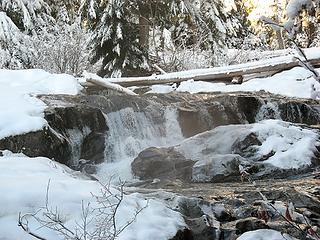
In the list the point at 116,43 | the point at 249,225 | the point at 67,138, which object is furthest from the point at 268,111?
the point at 116,43

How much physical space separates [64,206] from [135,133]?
4.97m

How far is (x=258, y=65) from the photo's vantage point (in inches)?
451

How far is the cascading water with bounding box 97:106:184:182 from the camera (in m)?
7.73

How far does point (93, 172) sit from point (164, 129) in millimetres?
1951

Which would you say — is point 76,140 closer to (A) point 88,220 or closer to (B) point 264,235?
(A) point 88,220

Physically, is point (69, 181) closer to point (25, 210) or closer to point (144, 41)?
point (25, 210)

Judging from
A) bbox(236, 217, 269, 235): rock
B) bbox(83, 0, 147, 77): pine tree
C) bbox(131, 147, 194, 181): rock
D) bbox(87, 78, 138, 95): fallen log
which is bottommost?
bbox(131, 147, 194, 181): rock

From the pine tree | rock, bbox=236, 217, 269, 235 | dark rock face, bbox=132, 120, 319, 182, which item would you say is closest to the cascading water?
dark rock face, bbox=132, 120, 319, 182

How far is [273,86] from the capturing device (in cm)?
1077

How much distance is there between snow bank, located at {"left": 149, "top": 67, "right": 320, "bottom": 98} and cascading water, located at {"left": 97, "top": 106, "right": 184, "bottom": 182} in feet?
7.43

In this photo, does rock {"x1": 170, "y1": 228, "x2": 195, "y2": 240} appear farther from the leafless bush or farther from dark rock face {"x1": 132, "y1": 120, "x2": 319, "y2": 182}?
dark rock face {"x1": 132, "y1": 120, "x2": 319, "y2": 182}

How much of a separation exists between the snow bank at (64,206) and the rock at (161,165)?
2.61m

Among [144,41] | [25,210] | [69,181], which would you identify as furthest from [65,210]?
[144,41]

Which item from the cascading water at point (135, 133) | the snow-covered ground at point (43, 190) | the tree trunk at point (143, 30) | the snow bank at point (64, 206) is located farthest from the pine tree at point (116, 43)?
the snow bank at point (64, 206)
